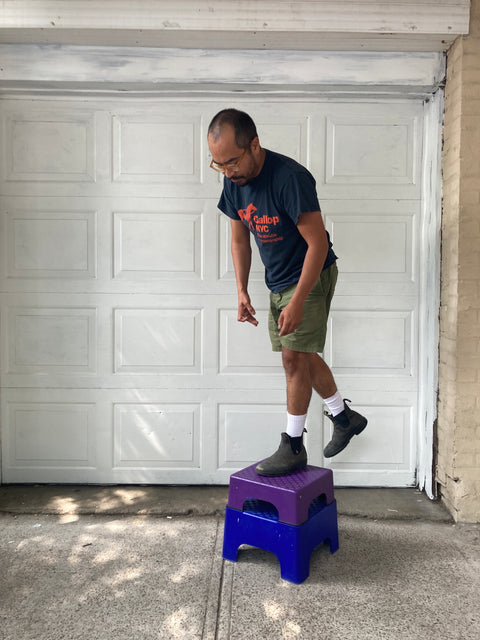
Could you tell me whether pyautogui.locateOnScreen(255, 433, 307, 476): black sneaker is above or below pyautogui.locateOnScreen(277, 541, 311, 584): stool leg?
above

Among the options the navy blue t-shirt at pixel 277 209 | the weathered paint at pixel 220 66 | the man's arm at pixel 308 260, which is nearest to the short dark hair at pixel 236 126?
the navy blue t-shirt at pixel 277 209

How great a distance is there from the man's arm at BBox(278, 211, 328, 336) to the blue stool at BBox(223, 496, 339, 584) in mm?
879

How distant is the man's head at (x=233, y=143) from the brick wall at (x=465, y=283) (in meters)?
1.36

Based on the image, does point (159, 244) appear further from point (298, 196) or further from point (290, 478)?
point (290, 478)

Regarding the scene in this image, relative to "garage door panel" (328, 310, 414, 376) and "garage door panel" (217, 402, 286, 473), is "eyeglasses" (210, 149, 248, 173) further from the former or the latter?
"garage door panel" (217, 402, 286, 473)

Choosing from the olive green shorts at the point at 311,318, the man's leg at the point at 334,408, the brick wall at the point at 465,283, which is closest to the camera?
the olive green shorts at the point at 311,318

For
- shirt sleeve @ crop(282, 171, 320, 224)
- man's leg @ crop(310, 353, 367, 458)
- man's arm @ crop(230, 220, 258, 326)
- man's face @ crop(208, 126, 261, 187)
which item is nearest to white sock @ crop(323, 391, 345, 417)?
man's leg @ crop(310, 353, 367, 458)

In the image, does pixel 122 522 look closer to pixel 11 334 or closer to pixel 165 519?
pixel 165 519

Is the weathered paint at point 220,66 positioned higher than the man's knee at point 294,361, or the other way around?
the weathered paint at point 220,66

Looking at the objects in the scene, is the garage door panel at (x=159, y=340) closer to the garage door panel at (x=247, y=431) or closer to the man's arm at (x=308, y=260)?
the garage door panel at (x=247, y=431)

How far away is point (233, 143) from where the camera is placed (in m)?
2.30

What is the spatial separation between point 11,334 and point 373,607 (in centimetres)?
265

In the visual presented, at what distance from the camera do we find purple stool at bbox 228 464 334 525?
2375mm

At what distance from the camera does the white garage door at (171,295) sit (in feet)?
11.3
